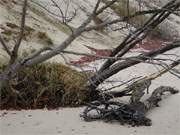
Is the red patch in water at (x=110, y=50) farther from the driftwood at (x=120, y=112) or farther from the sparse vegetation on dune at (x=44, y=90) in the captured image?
the driftwood at (x=120, y=112)

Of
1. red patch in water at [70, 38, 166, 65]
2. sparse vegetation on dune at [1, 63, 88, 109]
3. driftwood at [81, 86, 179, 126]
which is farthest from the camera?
red patch in water at [70, 38, 166, 65]

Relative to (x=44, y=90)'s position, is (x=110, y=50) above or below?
above

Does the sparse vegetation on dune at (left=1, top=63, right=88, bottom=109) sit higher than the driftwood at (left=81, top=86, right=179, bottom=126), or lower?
higher

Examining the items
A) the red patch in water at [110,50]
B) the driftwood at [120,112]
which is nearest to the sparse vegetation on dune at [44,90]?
the driftwood at [120,112]

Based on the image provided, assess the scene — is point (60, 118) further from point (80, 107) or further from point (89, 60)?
point (89, 60)

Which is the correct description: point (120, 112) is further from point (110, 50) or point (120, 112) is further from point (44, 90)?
point (110, 50)

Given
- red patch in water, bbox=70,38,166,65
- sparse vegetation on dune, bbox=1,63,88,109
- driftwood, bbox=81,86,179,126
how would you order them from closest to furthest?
1. driftwood, bbox=81,86,179,126
2. sparse vegetation on dune, bbox=1,63,88,109
3. red patch in water, bbox=70,38,166,65

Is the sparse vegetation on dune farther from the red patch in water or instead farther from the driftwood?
the red patch in water

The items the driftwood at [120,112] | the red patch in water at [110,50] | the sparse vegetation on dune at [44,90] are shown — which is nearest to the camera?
the driftwood at [120,112]

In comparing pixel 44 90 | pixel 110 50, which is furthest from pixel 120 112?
pixel 110 50

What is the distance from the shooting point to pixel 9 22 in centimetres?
1923

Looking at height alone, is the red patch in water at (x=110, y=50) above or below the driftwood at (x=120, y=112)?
above

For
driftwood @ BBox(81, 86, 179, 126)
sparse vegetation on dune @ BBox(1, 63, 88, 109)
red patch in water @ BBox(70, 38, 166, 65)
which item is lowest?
driftwood @ BBox(81, 86, 179, 126)

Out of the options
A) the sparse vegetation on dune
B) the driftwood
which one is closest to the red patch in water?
the sparse vegetation on dune
